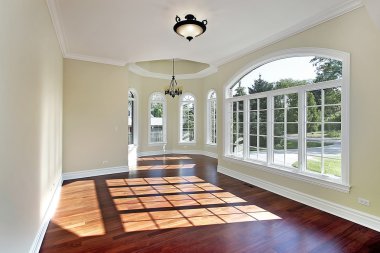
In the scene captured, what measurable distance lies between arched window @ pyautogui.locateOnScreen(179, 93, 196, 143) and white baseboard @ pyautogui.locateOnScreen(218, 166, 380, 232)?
15.7 ft

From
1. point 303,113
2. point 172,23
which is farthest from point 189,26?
point 303,113

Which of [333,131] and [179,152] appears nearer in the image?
[333,131]

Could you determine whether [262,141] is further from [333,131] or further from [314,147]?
[333,131]

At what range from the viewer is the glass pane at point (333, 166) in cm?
336

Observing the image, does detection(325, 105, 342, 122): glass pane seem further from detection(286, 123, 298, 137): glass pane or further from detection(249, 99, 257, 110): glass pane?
detection(249, 99, 257, 110): glass pane

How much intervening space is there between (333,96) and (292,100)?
75cm

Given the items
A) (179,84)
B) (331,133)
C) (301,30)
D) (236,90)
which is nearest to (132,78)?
(179,84)

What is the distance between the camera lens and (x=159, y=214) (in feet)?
10.8

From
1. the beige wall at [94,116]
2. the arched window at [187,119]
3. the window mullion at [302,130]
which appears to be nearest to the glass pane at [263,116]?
the window mullion at [302,130]

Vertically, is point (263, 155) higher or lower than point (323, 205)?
higher

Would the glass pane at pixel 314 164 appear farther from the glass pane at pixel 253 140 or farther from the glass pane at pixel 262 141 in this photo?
the glass pane at pixel 253 140

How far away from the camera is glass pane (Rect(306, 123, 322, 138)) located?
11.8ft

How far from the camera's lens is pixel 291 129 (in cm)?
409

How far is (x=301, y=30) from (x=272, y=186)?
117 inches
